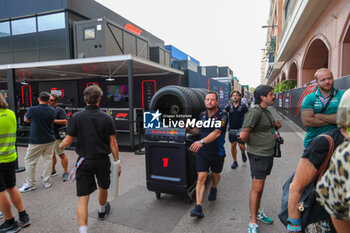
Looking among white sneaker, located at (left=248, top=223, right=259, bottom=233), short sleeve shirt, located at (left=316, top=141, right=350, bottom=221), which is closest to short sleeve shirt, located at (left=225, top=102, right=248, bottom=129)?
white sneaker, located at (left=248, top=223, right=259, bottom=233)

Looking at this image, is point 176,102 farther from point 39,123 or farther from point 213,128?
point 39,123

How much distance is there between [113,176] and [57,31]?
11.1 metres

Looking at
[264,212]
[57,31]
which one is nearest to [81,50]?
[57,31]

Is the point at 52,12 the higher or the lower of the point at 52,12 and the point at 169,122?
the higher

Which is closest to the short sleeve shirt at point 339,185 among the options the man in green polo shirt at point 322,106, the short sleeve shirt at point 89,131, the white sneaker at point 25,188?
the man in green polo shirt at point 322,106

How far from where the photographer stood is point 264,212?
338cm

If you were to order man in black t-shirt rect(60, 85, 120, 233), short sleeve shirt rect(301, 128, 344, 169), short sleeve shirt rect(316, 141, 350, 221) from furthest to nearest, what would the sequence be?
man in black t-shirt rect(60, 85, 120, 233) < short sleeve shirt rect(301, 128, 344, 169) < short sleeve shirt rect(316, 141, 350, 221)

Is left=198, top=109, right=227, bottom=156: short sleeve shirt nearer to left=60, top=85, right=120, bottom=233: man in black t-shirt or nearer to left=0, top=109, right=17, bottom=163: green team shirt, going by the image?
left=60, top=85, right=120, bottom=233: man in black t-shirt

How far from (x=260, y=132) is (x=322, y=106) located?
0.85 m

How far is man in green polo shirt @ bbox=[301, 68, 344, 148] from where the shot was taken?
110 inches

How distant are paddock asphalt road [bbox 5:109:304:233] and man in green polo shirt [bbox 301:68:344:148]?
1418 mm

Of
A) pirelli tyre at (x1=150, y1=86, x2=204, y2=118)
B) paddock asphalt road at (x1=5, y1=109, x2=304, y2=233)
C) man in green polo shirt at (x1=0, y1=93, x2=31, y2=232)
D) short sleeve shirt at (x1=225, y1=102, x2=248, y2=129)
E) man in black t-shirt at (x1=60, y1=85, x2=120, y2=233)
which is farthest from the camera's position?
short sleeve shirt at (x1=225, y1=102, x2=248, y2=129)

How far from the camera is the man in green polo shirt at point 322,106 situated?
9.14 feet

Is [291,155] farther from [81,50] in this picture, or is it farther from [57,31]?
[57,31]
